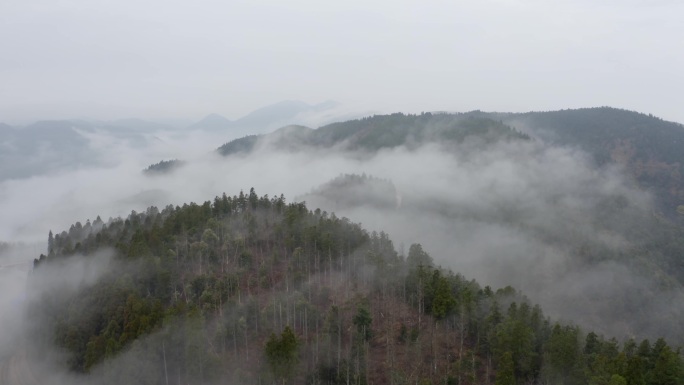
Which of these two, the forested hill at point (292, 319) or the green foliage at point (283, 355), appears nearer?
the green foliage at point (283, 355)

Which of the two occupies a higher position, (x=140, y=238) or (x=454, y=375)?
(x=140, y=238)

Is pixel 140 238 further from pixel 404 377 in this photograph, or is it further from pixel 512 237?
pixel 512 237

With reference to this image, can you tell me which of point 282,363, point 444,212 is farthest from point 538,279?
point 282,363

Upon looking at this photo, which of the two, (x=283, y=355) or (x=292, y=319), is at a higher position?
(x=283, y=355)

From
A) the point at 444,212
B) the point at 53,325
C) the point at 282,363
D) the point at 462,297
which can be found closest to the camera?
the point at 282,363

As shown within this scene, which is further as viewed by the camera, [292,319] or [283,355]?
[292,319]

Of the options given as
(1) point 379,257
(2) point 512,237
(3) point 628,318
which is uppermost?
(1) point 379,257

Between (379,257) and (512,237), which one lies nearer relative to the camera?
(379,257)

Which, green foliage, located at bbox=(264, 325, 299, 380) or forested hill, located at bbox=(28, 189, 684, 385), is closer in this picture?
green foliage, located at bbox=(264, 325, 299, 380)
